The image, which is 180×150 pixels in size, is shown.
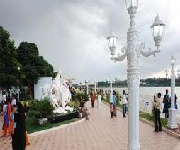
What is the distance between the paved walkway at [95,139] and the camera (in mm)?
12812

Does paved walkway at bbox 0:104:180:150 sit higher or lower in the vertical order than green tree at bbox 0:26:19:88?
lower

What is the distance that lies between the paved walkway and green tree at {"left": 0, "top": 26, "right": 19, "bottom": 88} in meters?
20.1

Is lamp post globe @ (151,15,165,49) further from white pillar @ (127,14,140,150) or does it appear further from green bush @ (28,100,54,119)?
green bush @ (28,100,54,119)

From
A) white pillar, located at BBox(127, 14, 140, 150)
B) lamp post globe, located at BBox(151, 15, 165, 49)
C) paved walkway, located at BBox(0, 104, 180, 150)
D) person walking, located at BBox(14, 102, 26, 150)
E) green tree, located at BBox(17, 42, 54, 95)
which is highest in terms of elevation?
green tree, located at BBox(17, 42, 54, 95)

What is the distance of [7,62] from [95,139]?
25.8 metres

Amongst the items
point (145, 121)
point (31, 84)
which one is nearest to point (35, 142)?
point (145, 121)

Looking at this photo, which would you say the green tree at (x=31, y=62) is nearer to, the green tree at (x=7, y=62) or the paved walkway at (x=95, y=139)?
the green tree at (x=7, y=62)

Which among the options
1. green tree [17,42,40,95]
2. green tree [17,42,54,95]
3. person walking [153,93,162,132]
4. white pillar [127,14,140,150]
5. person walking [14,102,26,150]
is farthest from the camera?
green tree [17,42,54,95]

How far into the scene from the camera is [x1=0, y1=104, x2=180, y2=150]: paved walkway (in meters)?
12.8

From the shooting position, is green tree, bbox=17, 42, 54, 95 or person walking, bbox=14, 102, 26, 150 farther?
green tree, bbox=17, 42, 54, 95

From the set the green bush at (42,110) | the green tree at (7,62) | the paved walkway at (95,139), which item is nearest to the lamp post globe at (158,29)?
the paved walkway at (95,139)

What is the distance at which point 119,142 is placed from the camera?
13711 mm

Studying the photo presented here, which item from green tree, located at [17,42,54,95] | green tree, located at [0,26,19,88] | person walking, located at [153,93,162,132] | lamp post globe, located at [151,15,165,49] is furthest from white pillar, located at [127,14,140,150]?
green tree, located at [17,42,54,95]

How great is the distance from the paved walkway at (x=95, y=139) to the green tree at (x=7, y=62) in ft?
66.1
